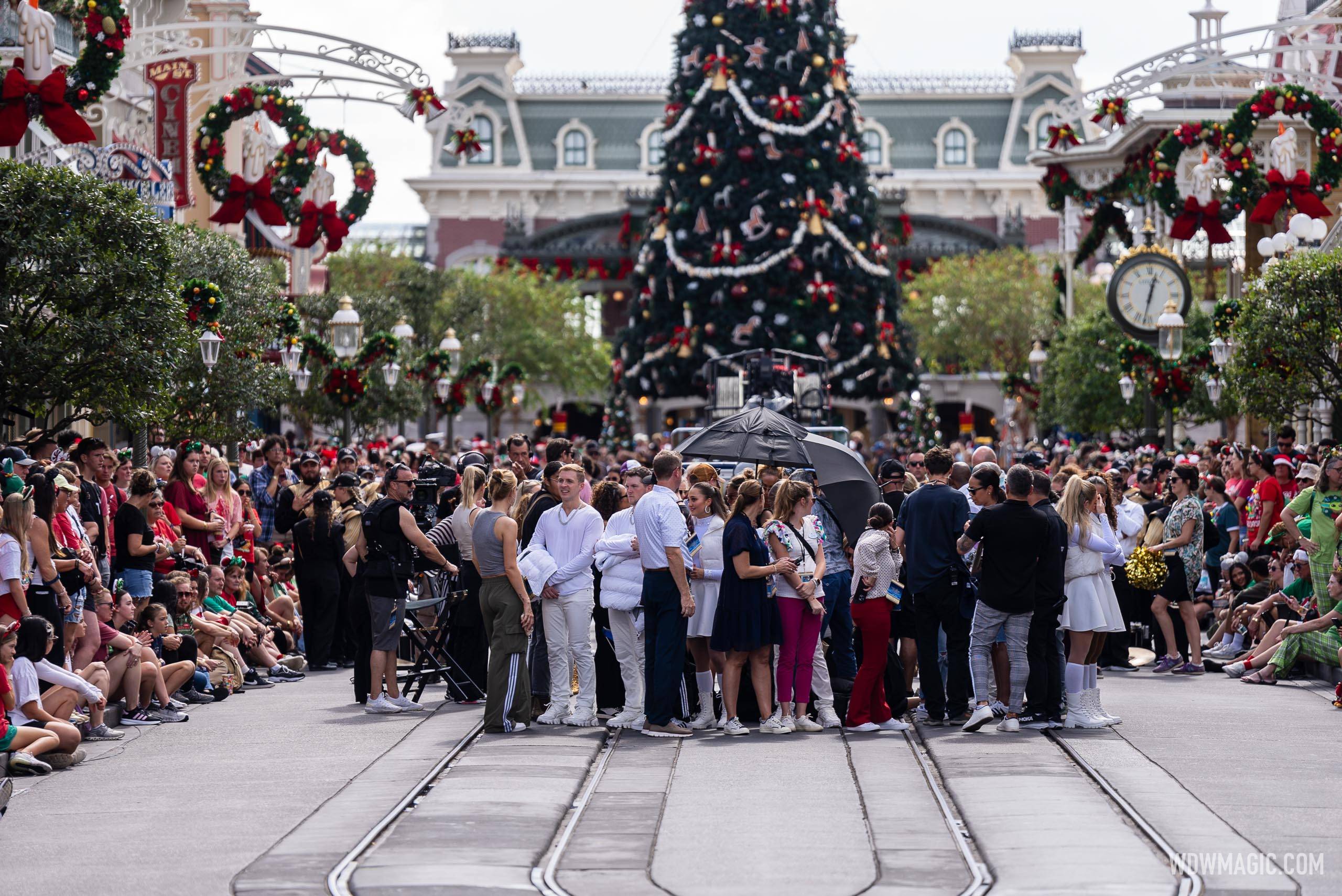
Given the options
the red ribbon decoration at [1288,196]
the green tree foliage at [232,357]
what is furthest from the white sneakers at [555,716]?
the red ribbon decoration at [1288,196]

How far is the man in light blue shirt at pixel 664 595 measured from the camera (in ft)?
44.0

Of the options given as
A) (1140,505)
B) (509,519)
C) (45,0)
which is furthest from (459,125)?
(509,519)

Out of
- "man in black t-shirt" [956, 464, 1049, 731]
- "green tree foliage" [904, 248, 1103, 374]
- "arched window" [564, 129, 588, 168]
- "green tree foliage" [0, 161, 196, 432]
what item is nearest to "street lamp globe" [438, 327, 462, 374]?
"green tree foliage" [0, 161, 196, 432]

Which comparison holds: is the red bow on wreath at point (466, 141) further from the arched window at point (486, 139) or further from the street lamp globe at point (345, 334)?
the arched window at point (486, 139)

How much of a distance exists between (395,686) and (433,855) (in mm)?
6089

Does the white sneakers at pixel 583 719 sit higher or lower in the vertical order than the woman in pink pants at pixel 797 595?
lower

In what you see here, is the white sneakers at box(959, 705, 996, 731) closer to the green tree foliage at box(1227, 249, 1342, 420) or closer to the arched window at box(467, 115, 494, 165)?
the green tree foliage at box(1227, 249, 1342, 420)

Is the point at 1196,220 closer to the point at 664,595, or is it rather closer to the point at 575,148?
the point at 664,595

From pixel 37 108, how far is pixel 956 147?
72386mm

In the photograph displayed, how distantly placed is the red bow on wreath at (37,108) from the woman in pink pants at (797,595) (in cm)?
904

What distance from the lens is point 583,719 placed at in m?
14.2

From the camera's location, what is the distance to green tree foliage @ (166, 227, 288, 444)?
2858 cm

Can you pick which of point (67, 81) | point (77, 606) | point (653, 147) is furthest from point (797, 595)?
point (653, 147)

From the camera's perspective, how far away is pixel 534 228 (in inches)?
3435
